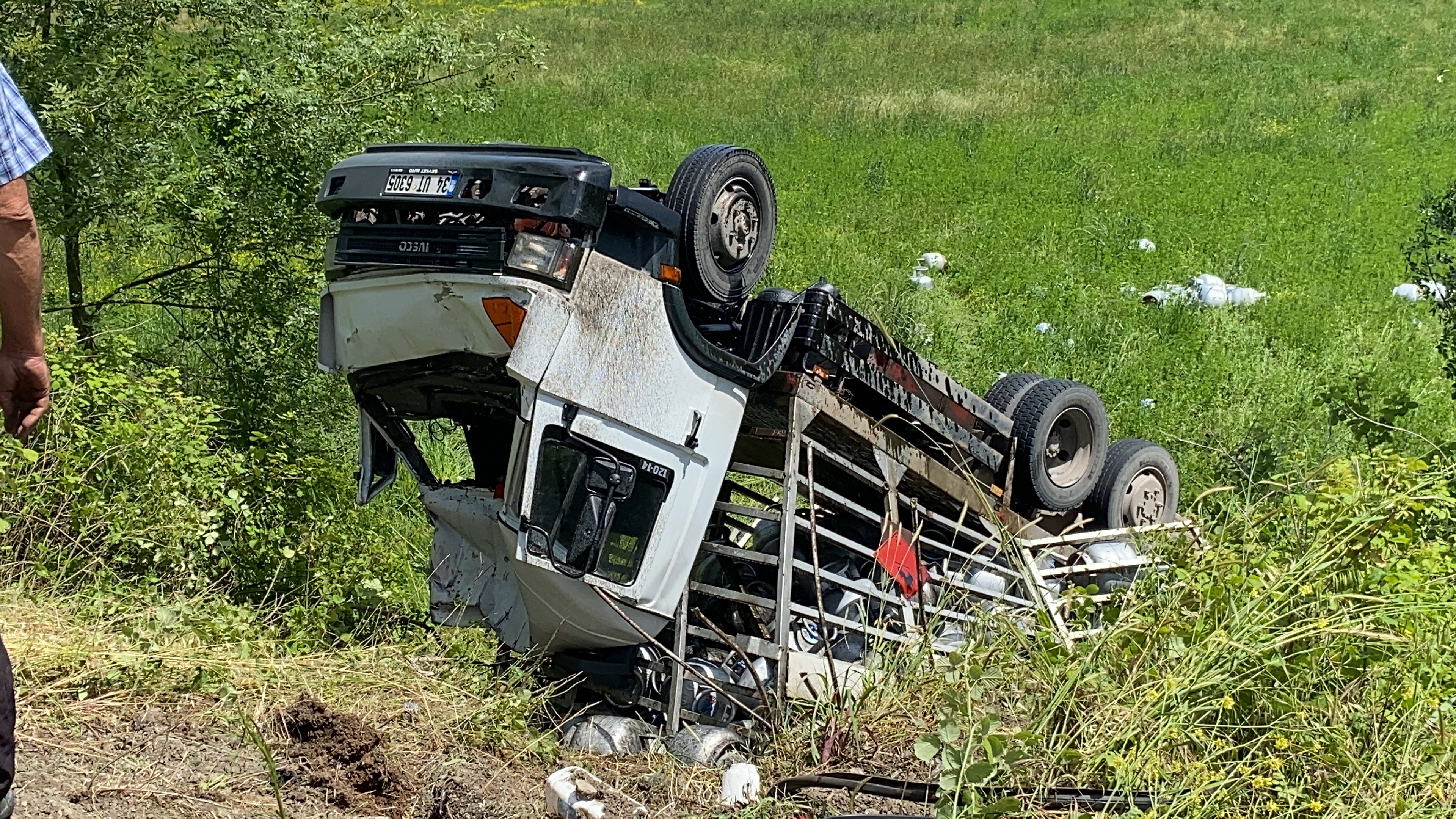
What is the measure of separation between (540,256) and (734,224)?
108 cm

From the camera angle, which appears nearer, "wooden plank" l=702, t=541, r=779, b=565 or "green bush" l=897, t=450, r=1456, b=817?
"green bush" l=897, t=450, r=1456, b=817

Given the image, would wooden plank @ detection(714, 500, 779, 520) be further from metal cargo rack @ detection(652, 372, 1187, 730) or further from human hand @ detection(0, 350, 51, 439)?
human hand @ detection(0, 350, 51, 439)

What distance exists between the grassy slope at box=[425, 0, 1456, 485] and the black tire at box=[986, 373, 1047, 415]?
0.93 m

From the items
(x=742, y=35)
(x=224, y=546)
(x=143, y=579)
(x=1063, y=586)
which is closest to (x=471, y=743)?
(x=143, y=579)

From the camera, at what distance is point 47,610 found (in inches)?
198

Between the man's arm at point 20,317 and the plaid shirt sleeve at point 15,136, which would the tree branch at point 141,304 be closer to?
the man's arm at point 20,317

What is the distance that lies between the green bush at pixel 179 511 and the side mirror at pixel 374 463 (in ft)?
2.06

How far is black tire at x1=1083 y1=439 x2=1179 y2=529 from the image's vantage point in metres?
7.03

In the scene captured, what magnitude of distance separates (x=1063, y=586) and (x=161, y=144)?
224 inches

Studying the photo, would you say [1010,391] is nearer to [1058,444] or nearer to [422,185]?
[1058,444]

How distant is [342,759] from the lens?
4.19 meters

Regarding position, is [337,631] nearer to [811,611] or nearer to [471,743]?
[471,743]

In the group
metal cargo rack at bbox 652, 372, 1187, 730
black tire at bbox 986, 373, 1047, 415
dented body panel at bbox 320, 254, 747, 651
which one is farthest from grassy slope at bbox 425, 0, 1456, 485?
dented body panel at bbox 320, 254, 747, 651

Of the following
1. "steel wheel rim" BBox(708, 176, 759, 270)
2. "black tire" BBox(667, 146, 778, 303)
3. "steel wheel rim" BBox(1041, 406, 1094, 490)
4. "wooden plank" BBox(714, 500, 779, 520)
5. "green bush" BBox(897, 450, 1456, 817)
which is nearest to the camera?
"green bush" BBox(897, 450, 1456, 817)
